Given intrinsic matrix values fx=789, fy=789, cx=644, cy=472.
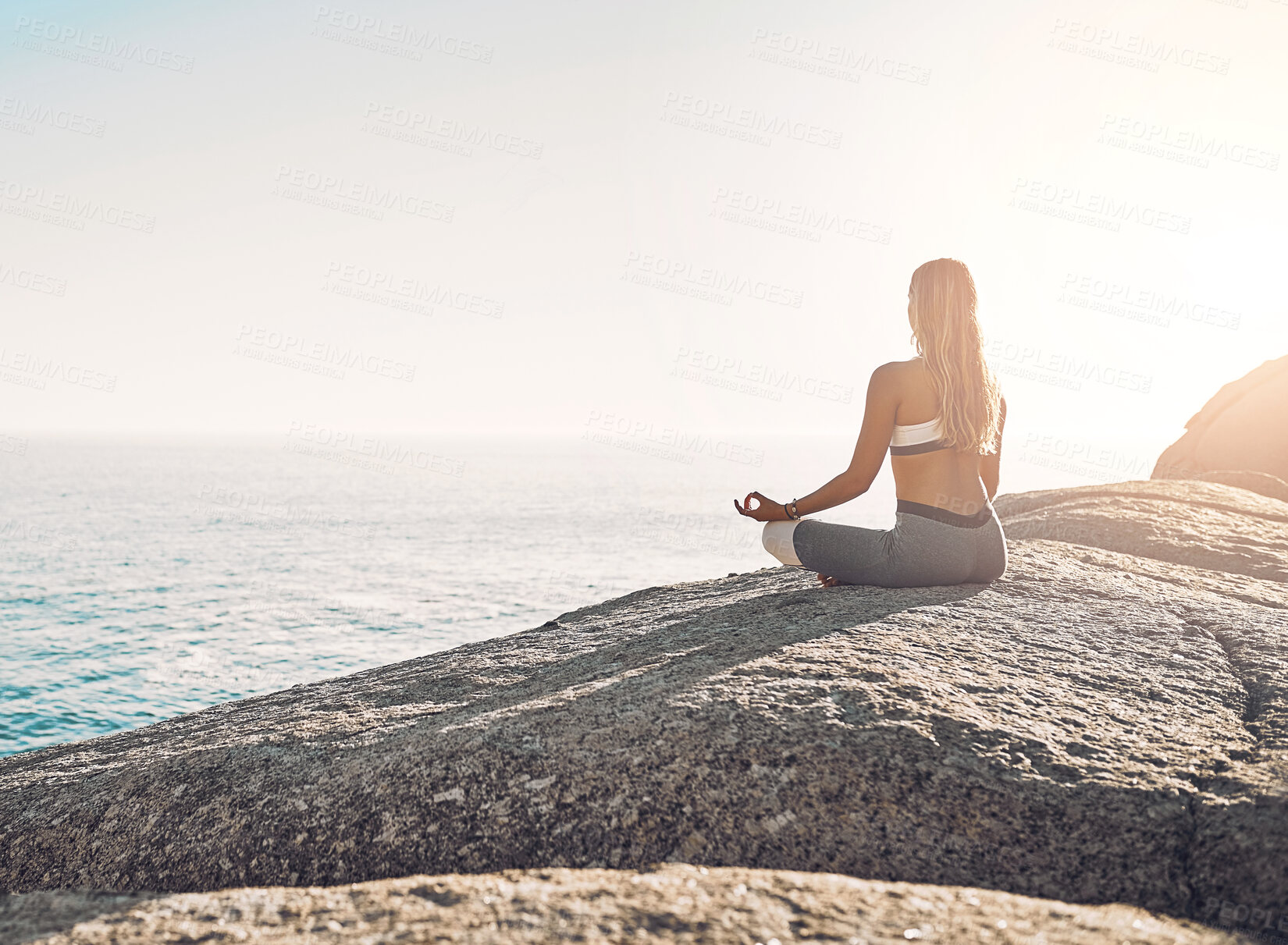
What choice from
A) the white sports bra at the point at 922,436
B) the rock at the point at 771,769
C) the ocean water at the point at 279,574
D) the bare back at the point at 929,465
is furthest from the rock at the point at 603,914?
the ocean water at the point at 279,574

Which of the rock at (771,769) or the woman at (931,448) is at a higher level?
the woman at (931,448)

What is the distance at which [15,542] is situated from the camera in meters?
59.5

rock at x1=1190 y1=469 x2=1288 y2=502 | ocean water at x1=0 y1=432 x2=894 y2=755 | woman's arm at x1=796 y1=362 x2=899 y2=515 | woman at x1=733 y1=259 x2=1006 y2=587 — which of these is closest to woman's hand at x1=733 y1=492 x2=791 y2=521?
woman at x1=733 y1=259 x2=1006 y2=587

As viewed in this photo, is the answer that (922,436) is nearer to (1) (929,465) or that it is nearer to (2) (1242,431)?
(1) (929,465)

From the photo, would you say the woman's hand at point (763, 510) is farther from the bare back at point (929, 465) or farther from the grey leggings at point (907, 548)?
the bare back at point (929, 465)

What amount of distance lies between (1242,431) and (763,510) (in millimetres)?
17888

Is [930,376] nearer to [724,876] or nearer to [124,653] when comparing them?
[724,876]

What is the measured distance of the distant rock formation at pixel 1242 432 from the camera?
17.3 metres

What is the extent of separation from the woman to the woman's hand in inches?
0.8

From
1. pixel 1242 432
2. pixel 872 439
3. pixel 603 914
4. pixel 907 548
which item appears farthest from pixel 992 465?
pixel 1242 432

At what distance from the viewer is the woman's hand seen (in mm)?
5344

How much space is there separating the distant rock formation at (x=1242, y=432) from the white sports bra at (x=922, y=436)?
16.1 meters

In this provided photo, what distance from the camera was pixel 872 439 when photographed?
5.20 meters

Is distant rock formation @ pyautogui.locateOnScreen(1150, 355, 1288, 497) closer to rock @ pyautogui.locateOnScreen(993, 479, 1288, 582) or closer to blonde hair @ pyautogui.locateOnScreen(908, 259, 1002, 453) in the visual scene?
rock @ pyautogui.locateOnScreen(993, 479, 1288, 582)
